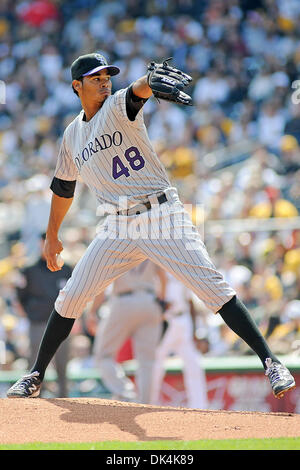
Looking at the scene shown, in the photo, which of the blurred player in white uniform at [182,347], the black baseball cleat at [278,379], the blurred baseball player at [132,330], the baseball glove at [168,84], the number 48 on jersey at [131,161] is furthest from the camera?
the blurred player in white uniform at [182,347]

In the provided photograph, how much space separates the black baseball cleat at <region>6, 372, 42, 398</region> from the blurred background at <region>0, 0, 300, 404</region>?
3.91 m

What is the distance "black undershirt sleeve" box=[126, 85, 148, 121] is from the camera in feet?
15.0

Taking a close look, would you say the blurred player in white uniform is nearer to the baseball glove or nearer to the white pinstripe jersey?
the white pinstripe jersey

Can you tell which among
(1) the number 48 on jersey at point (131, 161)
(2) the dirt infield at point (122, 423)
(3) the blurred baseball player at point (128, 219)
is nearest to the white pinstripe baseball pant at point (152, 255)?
(3) the blurred baseball player at point (128, 219)

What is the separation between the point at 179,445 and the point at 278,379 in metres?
0.86

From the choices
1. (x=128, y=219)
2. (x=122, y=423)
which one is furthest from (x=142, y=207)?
(x=122, y=423)

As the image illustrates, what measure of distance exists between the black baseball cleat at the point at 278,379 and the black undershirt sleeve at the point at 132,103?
156 centimetres

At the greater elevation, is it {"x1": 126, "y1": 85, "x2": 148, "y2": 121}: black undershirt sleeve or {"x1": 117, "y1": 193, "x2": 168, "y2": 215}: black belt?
{"x1": 126, "y1": 85, "x2": 148, "y2": 121}: black undershirt sleeve

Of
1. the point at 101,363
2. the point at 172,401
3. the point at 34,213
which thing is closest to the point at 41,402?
the point at 101,363

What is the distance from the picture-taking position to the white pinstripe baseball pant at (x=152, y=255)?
468 cm

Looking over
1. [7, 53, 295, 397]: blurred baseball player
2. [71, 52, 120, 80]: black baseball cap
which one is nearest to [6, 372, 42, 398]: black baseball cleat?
[7, 53, 295, 397]: blurred baseball player

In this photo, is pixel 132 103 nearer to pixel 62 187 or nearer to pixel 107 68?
pixel 107 68

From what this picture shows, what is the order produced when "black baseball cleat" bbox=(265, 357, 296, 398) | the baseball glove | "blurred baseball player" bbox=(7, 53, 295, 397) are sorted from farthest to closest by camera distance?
"blurred baseball player" bbox=(7, 53, 295, 397), "black baseball cleat" bbox=(265, 357, 296, 398), the baseball glove

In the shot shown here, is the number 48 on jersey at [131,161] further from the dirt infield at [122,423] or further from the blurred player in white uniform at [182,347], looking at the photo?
the blurred player in white uniform at [182,347]
